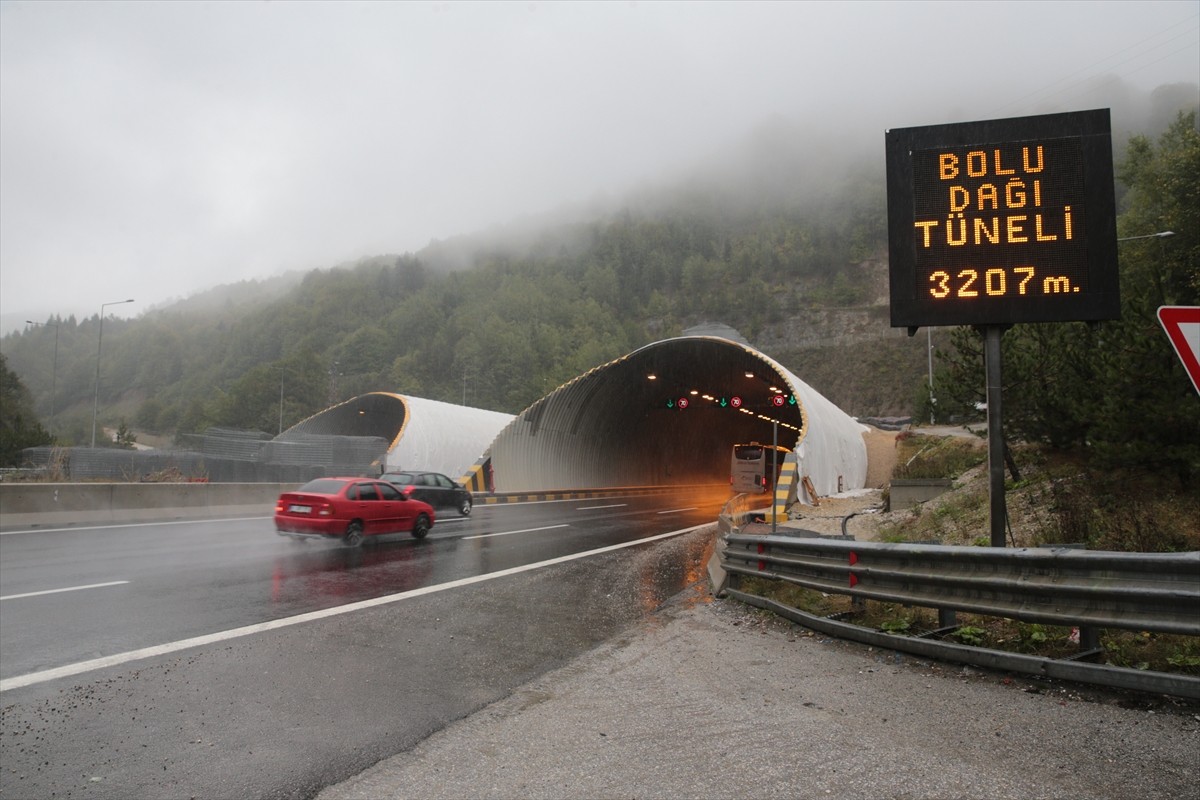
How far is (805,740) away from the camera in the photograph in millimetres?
4539

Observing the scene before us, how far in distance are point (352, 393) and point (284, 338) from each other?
34.1m

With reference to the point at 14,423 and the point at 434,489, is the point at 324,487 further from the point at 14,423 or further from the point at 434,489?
the point at 14,423

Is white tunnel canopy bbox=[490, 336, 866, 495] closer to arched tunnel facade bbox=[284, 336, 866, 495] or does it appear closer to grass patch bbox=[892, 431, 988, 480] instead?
arched tunnel facade bbox=[284, 336, 866, 495]

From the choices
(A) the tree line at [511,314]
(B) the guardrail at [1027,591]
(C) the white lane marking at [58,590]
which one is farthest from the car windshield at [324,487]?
(A) the tree line at [511,314]

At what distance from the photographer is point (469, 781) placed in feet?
13.4

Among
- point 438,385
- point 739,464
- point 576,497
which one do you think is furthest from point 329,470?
point 438,385

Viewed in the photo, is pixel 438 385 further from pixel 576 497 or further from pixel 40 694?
pixel 40 694

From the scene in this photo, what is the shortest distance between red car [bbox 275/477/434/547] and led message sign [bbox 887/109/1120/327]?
11.2 m

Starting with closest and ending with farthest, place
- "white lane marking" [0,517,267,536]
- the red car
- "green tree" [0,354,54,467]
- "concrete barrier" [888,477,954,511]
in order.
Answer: the red car < "white lane marking" [0,517,267,536] < "concrete barrier" [888,477,954,511] < "green tree" [0,354,54,467]

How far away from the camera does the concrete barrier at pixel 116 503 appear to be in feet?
61.6

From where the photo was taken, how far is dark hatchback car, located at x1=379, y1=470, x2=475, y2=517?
76.1 ft

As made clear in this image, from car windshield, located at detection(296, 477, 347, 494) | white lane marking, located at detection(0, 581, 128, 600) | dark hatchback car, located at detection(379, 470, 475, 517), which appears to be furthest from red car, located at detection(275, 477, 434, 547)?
dark hatchback car, located at detection(379, 470, 475, 517)

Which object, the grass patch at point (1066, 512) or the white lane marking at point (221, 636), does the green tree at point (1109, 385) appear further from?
the white lane marking at point (221, 636)

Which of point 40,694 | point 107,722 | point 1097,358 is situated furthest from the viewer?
point 1097,358
